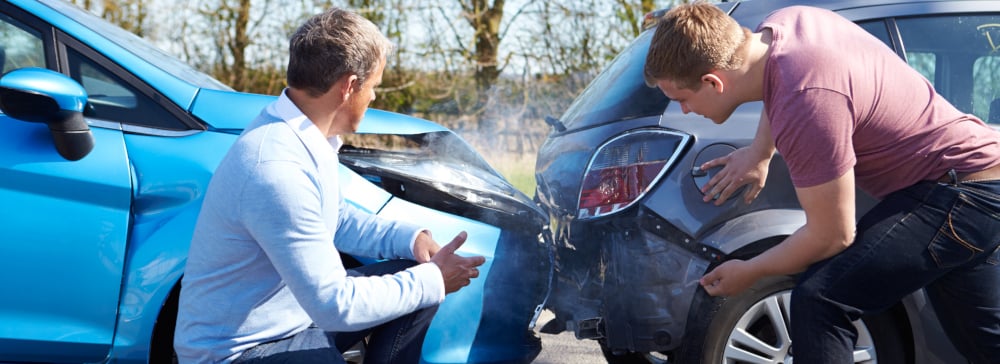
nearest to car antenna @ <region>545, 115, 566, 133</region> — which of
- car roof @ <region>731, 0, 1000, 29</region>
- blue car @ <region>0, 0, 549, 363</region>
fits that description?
blue car @ <region>0, 0, 549, 363</region>

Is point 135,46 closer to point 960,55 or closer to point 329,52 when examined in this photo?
point 329,52

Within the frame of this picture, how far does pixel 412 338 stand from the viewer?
2244mm

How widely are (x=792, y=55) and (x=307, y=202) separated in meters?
1.20

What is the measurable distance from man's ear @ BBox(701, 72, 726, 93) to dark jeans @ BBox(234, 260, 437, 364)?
917 millimetres

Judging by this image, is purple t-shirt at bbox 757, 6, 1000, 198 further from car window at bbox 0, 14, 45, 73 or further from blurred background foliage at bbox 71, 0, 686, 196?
blurred background foliage at bbox 71, 0, 686, 196

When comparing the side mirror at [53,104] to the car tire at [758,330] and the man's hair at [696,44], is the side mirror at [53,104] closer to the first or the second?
the man's hair at [696,44]

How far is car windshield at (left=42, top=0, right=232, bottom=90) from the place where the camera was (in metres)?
2.73

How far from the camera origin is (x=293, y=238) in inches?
72.1

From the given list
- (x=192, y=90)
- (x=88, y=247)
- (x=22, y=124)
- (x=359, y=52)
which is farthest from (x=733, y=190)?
(x=22, y=124)

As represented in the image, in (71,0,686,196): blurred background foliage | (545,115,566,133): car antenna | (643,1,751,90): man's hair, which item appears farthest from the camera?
(71,0,686,196): blurred background foliage

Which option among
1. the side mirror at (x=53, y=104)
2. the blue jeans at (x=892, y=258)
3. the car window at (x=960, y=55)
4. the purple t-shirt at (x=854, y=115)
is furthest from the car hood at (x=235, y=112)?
the car window at (x=960, y=55)

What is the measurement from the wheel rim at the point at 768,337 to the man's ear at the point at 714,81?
86 cm

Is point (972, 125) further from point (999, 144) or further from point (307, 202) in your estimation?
point (307, 202)

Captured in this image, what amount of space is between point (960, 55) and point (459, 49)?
286 inches
